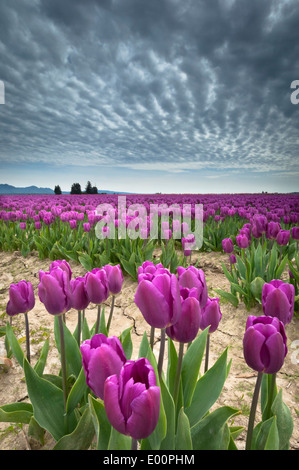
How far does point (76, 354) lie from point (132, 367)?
932mm

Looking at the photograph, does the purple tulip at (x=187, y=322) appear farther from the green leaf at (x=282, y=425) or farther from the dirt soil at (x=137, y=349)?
the dirt soil at (x=137, y=349)

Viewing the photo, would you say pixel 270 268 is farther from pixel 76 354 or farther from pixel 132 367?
pixel 132 367

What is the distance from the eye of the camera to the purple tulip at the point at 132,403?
2.03ft

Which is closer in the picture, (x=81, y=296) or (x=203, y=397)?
(x=203, y=397)

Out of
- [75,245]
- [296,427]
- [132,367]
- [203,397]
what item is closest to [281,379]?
[296,427]

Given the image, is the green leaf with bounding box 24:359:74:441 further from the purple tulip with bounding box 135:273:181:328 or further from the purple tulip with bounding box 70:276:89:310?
the purple tulip with bounding box 135:273:181:328

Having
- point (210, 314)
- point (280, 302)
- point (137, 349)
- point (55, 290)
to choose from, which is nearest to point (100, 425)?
point (55, 290)

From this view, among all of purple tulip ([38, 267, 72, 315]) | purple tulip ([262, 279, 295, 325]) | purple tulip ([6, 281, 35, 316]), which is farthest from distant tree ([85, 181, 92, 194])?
purple tulip ([262, 279, 295, 325])

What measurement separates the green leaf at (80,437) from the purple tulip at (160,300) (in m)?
0.51

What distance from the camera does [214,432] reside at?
0.97 metres

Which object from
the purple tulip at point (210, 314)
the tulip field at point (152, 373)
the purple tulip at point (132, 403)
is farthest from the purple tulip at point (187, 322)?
Result: the purple tulip at point (210, 314)

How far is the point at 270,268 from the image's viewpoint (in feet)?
9.32

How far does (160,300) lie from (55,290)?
501 millimetres
